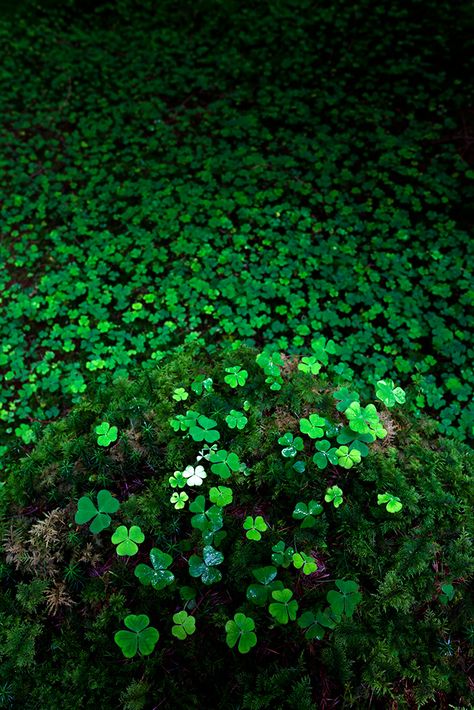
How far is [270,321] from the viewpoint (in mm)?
3979

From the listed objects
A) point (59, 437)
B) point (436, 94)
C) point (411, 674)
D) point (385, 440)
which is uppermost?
point (436, 94)

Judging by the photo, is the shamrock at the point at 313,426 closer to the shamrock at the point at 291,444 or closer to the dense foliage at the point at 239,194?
the shamrock at the point at 291,444

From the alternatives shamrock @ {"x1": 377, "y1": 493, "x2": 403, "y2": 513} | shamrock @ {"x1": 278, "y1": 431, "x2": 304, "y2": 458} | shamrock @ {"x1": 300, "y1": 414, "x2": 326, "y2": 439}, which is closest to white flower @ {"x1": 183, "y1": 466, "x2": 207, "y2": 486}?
shamrock @ {"x1": 278, "y1": 431, "x2": 304, "y2": 458}

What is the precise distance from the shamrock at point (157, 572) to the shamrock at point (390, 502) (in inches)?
38.6

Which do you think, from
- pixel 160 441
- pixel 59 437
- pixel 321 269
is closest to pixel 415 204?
pixel 321 269

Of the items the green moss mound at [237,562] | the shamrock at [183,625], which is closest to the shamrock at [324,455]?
the green moss mound at [237,562]

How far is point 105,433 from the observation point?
2.34m

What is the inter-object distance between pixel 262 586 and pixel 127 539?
608 mm

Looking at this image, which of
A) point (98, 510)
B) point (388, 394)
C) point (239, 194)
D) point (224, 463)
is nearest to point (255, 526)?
point (224, 463)

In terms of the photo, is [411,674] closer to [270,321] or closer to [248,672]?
[248,672]

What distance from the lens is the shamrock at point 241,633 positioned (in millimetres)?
1718

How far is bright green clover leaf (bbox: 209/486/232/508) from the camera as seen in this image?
202 centimetres

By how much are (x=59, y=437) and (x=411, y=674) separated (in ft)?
6.66

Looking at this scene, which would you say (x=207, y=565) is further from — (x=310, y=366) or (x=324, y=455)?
(x=310, y=366)
